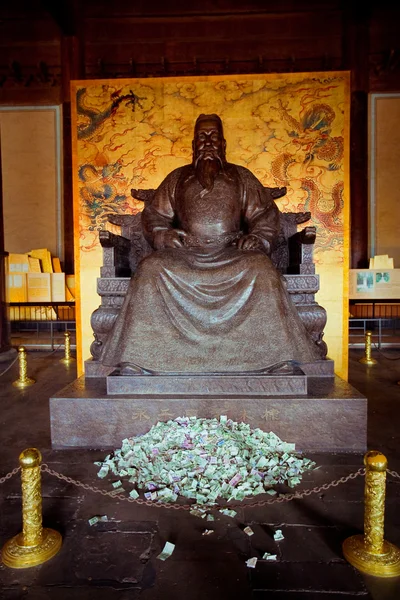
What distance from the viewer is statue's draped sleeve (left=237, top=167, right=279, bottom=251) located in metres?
3.69

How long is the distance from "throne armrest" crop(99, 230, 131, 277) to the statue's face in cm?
95

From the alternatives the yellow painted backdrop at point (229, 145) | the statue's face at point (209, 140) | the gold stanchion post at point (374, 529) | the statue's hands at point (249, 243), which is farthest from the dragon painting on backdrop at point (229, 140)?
the gold stanchion post at point (374, 529)

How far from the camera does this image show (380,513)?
1744 mm

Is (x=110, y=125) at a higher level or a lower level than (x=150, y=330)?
higher

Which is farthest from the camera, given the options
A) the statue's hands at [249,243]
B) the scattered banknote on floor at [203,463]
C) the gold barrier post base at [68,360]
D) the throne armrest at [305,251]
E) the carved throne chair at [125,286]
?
the gold barrier post base at [68,360]

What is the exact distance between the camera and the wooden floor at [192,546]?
5.24ft

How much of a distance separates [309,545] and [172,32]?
9506 mm

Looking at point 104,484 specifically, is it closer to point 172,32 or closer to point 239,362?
point 239,362

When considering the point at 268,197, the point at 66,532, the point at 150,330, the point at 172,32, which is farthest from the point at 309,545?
the point at 172,32

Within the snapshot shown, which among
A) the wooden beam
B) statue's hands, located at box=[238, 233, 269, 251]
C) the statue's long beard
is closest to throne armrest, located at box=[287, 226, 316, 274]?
statue's hands, located at box=[238, 233, 269, 251]

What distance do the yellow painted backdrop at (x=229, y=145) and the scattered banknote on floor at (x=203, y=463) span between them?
8.18 ft

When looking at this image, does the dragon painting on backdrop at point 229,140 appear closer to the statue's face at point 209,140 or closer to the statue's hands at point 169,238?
the statue's face at point 209,140

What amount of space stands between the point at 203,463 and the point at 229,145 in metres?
3.74

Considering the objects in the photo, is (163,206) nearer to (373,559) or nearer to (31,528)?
(31,528)
